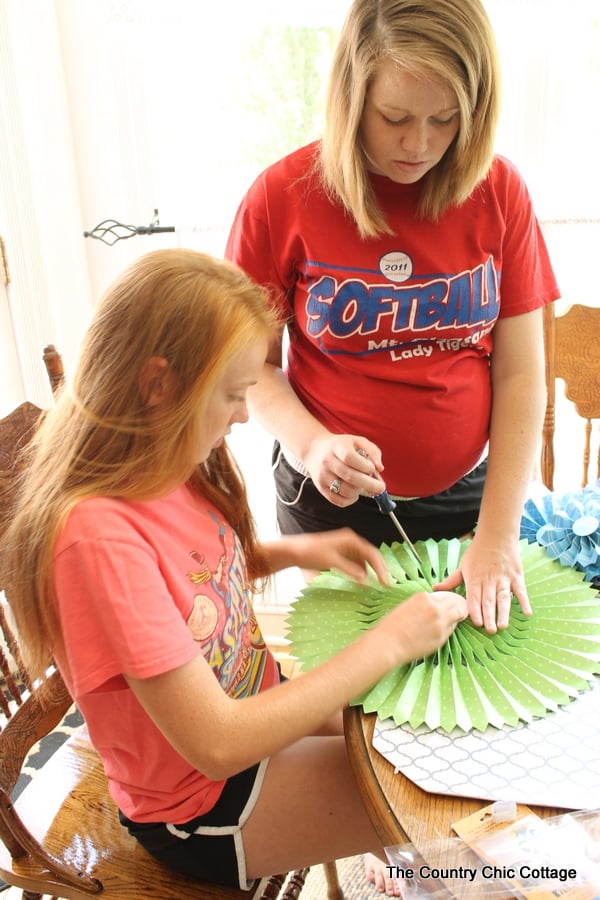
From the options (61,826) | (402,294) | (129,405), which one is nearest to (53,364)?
(129,405)

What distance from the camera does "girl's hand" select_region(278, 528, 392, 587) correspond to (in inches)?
40.9

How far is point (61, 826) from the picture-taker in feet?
3.52

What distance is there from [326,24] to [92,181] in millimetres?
739

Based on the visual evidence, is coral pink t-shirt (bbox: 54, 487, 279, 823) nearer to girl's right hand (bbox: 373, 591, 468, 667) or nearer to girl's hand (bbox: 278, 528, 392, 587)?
girl's hand (bbox: 278, 528, 392, 587)

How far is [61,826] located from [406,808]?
623 millimetres

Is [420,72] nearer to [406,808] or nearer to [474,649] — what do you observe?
[474,649]

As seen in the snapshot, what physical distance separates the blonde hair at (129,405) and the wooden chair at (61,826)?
9.2 inches

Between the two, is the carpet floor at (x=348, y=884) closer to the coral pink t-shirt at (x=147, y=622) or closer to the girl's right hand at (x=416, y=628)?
the coral pink t-shirt at (x=147, y=622)

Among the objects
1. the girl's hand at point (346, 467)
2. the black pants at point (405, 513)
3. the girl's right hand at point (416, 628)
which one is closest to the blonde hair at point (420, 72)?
the girl's hand at point (346, 467)

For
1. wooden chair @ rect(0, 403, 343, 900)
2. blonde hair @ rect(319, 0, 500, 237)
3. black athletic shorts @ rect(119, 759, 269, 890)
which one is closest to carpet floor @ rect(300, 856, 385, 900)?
wooden chair @ rect(0, 403, 343, 900)

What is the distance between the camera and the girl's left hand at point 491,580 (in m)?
0.91

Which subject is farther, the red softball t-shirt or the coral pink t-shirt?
the red softball t-shirt

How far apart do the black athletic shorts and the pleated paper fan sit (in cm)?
18

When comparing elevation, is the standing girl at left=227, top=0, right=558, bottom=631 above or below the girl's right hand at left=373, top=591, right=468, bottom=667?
above
